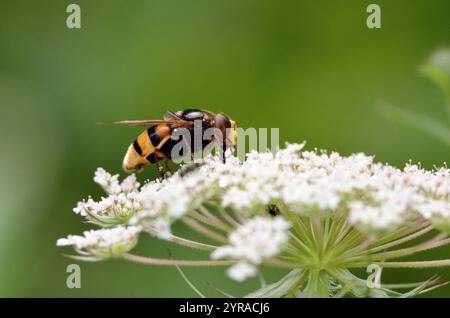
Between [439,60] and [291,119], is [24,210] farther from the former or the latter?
[439,60]

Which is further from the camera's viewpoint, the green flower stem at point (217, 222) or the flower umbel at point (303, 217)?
the green flower stem at point (217, 222)

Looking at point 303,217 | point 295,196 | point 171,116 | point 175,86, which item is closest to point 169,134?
point 171,116

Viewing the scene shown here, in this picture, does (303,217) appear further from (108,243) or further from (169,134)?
(169,134)

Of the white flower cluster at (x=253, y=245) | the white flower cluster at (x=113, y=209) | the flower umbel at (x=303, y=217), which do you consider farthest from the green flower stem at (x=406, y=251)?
the white flower cluster at (x=113, y=209)

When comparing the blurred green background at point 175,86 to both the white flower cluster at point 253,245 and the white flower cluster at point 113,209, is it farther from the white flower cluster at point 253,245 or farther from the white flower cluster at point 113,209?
the white flower cluster at point 253,245

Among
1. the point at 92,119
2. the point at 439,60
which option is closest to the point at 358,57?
the point at 92,119

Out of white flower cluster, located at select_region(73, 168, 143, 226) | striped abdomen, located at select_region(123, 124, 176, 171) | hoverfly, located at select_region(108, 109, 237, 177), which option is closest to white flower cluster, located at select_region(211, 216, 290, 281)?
white flower cluster, located at select_region(73, 168, 143, 226)
